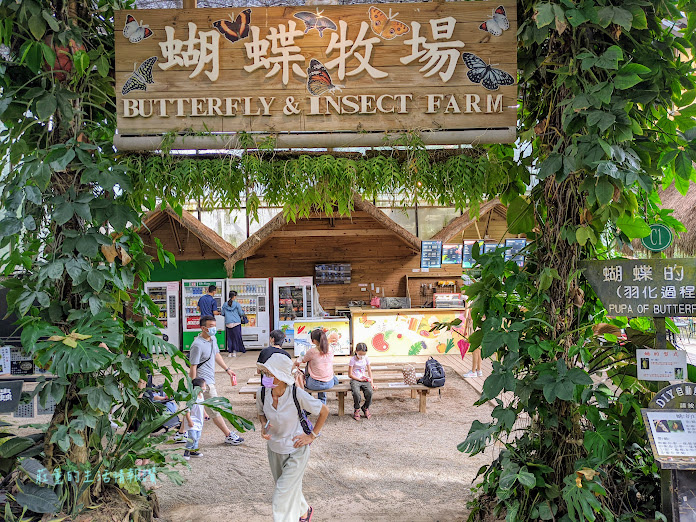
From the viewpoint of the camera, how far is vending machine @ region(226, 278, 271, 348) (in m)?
12.7

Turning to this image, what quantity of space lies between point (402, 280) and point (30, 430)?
866cm

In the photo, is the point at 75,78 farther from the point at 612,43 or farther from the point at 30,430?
the point at 30,430

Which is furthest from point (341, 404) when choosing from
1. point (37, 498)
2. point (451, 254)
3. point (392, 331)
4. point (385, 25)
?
point (451, 254)

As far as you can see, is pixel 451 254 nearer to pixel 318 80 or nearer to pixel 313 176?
pixel 313 176

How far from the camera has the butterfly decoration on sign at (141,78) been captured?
361 cm

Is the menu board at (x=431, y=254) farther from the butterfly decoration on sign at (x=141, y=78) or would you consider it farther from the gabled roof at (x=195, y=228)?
the butterfly decoration on sign at (x=141, y=78)

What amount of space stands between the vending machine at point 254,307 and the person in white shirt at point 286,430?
29.2 feet

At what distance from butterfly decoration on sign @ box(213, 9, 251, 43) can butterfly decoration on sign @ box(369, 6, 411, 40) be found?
809 millimetres

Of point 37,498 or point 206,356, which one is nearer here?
point 37,498

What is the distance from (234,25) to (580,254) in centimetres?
266

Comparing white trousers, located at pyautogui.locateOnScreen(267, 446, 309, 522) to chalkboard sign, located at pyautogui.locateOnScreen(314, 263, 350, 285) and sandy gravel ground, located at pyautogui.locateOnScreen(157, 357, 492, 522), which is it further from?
chalkboard sign, located at pyautogui.locateOnScreen(314, 263, 350, 285)

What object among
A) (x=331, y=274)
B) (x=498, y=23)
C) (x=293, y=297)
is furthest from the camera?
(x=331, y=274)

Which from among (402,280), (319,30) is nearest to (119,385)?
(319,30)

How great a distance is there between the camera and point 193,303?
41.6 ft
